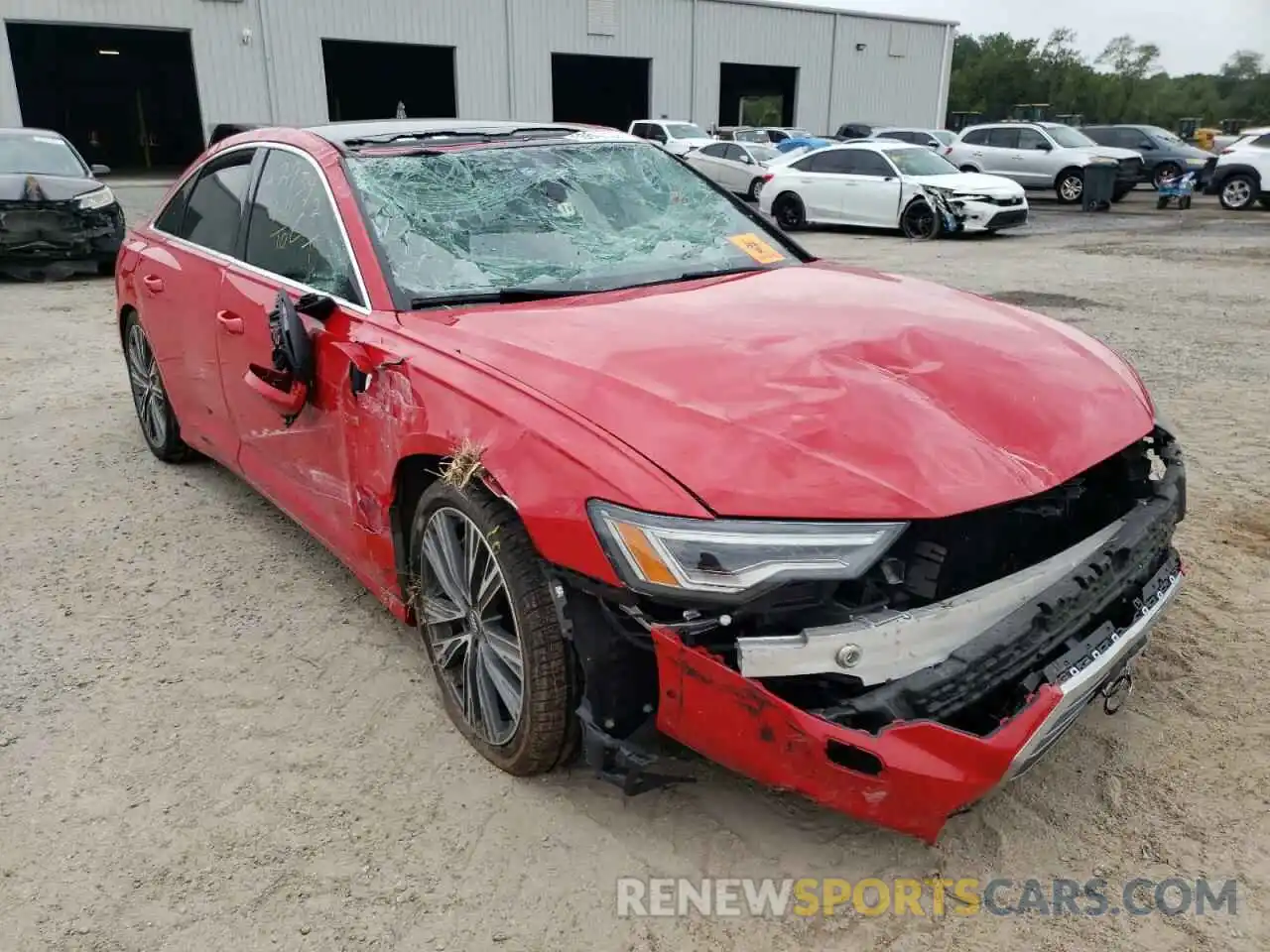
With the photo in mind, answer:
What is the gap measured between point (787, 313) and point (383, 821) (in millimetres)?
1728

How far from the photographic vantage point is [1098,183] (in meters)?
19.4

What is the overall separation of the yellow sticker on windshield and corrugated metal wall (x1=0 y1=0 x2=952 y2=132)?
24.4 meters

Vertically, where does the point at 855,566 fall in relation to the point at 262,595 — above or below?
above

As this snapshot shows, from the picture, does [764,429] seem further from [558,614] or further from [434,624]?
[434,624]

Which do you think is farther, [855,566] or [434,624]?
[434,624]

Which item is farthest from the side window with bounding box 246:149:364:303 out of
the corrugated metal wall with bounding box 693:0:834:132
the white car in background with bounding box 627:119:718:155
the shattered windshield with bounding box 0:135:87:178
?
the corrugated metal wall with bounding box 693:0:834:132

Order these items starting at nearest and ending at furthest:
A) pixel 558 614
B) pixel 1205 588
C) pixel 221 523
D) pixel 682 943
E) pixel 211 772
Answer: pixel 682 943 → pixel 558 614 → pixel 211 772 → pixel 1205 588 → pixel 221 523

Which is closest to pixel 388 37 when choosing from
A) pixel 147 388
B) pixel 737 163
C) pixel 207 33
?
pixel 207 33

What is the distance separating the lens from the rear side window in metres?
3.86

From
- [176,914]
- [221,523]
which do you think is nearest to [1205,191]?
[221,523]

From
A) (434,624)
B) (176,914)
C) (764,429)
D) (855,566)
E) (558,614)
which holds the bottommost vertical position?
(176,914)

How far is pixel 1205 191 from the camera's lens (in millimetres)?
20609

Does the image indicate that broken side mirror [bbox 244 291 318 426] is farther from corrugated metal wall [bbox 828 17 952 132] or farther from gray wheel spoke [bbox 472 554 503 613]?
corrugated metal wall [bbox 828 17 952 132]

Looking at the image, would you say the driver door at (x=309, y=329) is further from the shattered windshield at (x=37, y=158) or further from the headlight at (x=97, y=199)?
the shattered windshield at (x=37, y=158)
